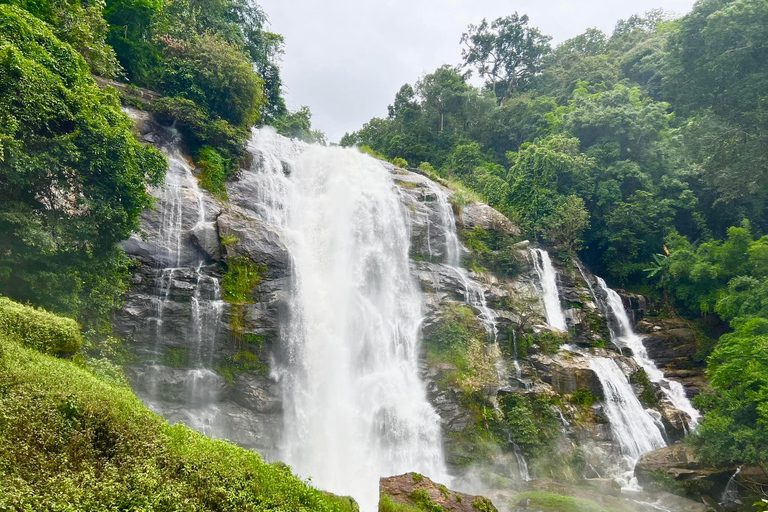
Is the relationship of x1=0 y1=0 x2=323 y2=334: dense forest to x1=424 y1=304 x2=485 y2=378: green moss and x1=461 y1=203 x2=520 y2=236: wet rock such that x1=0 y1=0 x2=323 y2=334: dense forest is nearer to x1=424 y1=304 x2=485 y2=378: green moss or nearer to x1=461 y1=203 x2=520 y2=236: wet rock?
x1=424 y1=304 x2=485 y2=378: green moss

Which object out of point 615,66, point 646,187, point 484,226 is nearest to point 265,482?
point 484,226

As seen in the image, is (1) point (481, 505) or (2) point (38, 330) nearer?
(2) point (38, 330)

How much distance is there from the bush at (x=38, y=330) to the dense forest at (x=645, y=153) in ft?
48.7

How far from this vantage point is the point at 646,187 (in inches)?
901

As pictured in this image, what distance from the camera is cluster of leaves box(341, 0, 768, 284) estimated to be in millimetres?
15094

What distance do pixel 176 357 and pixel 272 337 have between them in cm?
274

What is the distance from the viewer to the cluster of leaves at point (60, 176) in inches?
320

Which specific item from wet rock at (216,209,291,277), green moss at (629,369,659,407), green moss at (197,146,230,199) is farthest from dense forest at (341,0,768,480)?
wet rock at (216,209,291,277)

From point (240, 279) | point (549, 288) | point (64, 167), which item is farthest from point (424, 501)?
point (549, 288)

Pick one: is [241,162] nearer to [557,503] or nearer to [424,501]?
[424,501]

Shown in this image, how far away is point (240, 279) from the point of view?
45.5 ft

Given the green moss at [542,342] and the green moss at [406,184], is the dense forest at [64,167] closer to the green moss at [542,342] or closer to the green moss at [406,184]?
the green moss at [406,184]

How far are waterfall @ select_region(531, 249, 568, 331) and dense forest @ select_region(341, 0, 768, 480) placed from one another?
1.75m

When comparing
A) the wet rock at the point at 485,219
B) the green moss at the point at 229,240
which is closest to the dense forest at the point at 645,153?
the wet rock at the point at 485,219
